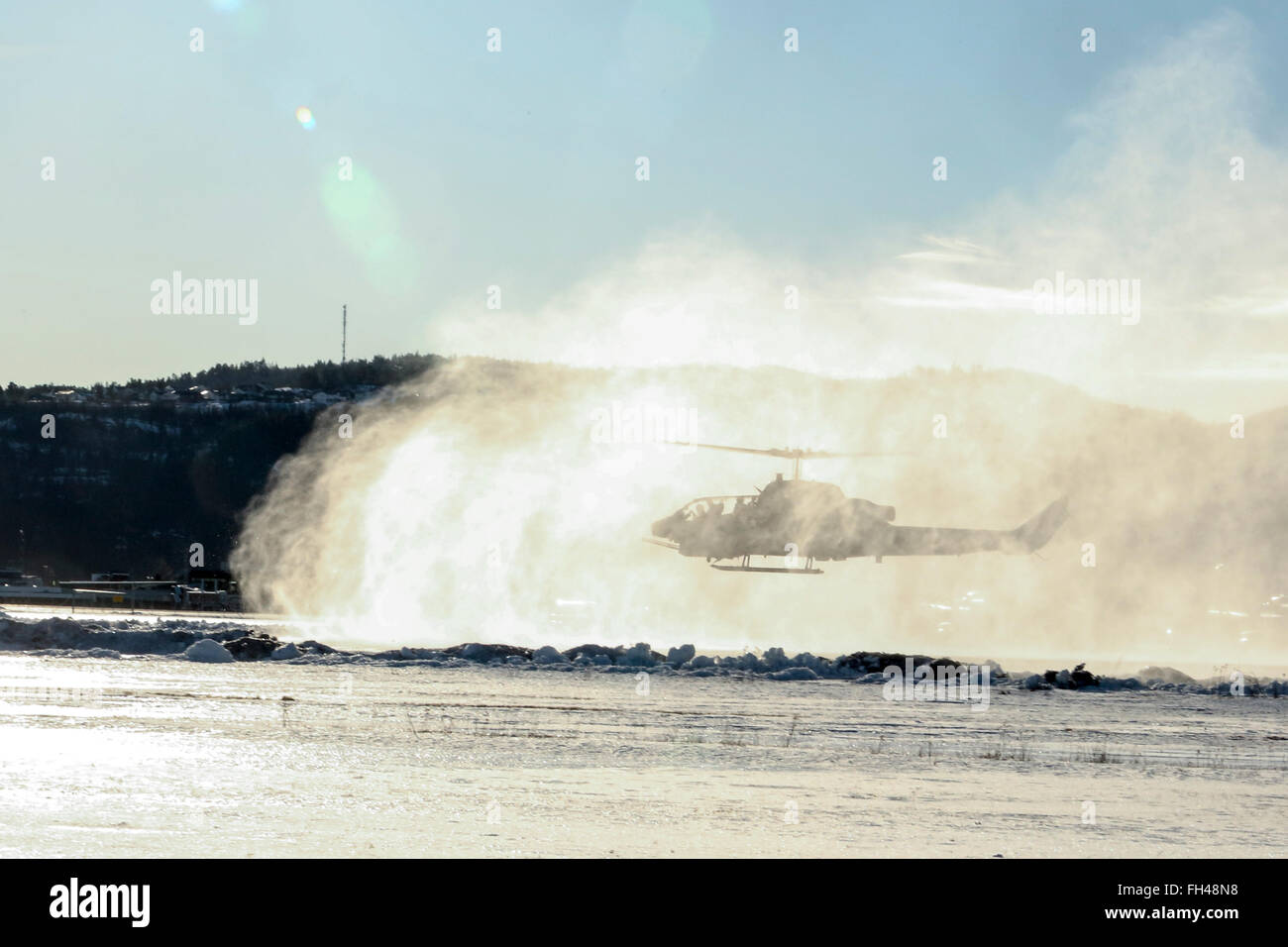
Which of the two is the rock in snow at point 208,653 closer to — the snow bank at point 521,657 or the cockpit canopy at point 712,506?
the snow bank at point 521,657

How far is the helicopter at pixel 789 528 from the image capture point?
49.6 metres

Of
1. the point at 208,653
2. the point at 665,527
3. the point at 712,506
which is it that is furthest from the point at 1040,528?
the point at 208,653

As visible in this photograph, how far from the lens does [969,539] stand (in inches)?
2159

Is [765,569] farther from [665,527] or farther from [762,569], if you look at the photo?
[665,527]

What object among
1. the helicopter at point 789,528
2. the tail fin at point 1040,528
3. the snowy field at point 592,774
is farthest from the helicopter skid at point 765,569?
the tail fin at point 1040,528

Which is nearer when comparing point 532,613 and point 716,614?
point 532,613

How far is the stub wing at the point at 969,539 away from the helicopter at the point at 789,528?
0.05 metres

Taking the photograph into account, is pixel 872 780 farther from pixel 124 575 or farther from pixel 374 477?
pixel 124 575

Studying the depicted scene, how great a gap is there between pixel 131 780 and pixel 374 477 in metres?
105

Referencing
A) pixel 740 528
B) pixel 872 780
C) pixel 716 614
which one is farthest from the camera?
pixel 716 614

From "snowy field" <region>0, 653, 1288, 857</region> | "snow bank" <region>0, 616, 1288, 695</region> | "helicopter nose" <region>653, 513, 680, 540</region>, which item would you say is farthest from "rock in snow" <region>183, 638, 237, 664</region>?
"helicopter nose" <region>653, 513, 680, 540</region>

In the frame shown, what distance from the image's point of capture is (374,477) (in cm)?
12256

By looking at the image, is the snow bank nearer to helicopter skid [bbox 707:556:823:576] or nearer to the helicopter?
helicopter skid [bbox 707:556:823:576]
